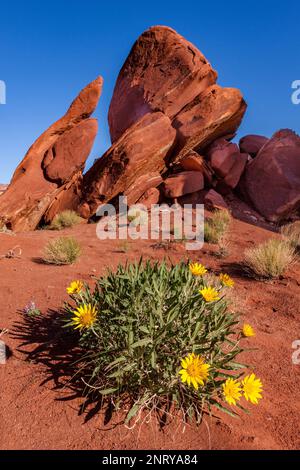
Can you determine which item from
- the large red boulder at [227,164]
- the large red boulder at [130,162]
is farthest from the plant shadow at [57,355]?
the large red boulder at [227,164]

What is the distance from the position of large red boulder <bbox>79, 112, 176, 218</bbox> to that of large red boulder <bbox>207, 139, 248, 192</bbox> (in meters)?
2.46

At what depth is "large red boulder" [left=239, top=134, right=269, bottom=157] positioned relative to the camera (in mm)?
17359

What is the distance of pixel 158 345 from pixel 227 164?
46.0ft

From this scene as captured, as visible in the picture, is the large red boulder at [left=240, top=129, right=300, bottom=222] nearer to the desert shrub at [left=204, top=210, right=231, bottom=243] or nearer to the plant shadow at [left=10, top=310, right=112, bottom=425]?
the desert shrub at [left=204, top=210, right=231, bottom=243]

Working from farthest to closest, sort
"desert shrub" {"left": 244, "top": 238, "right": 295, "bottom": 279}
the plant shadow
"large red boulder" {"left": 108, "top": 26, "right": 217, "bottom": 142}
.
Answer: "large red boulder" {"left": 108, "top": 26, "right": 217, "bottom": 142}
"desert shrub" {"left": 244, "top": 238, "right": 295, "bottom": 279}
the plant shadow

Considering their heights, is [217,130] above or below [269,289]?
above

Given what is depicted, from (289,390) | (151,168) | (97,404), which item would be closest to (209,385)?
(97,404)

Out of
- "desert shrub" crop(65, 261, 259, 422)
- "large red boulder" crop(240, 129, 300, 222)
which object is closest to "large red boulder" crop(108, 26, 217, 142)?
"large red boulder" crop(240, 129, 300, 222)

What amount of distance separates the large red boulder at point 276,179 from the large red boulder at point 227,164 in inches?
18.8

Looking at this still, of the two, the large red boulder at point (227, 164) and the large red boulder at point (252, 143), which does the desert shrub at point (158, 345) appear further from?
the large red boulder at point (252, 143)

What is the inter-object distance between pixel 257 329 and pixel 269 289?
5.51 ft

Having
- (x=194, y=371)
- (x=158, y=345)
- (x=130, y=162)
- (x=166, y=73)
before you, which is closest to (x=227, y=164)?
(x=130, y=162)
